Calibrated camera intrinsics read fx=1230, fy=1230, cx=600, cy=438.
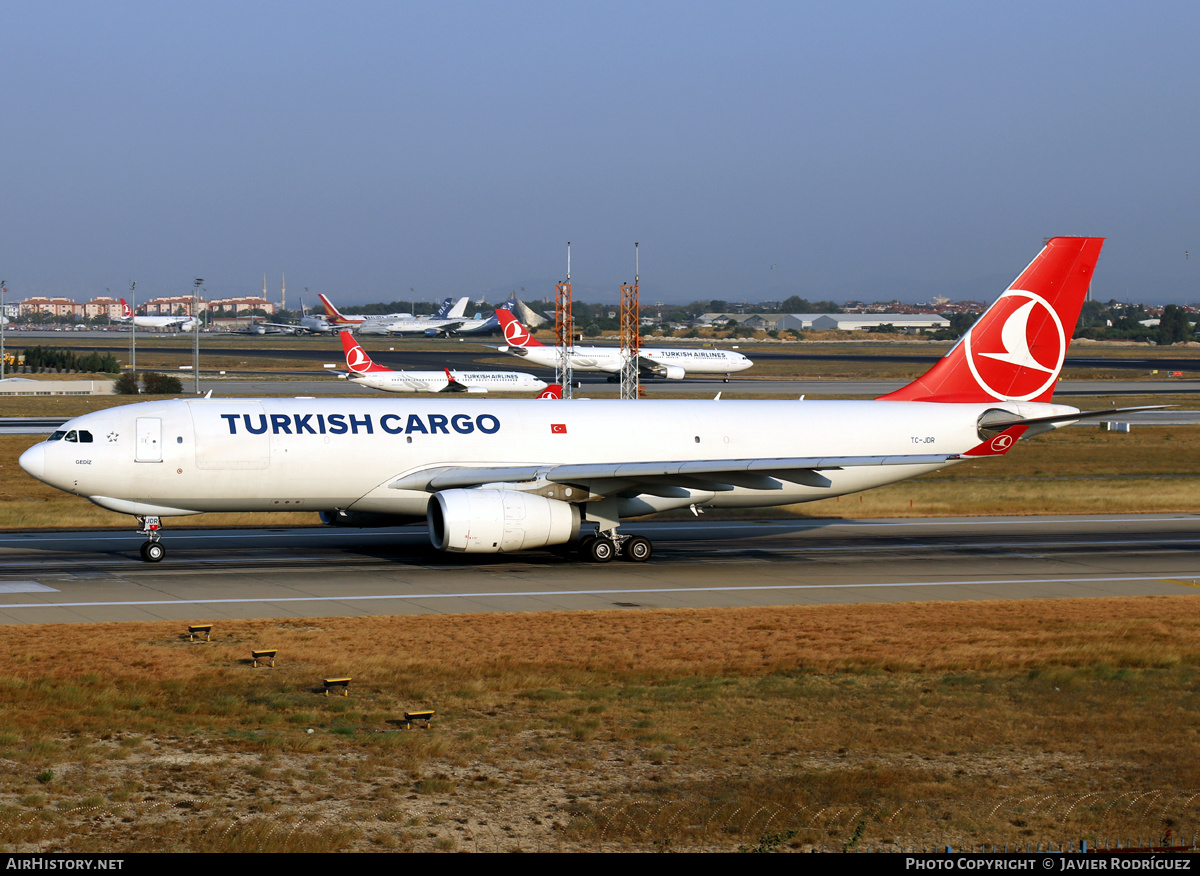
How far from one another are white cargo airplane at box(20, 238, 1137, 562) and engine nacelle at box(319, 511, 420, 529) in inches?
2.8

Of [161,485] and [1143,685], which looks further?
[161,485]

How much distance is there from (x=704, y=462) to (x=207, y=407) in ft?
43.6

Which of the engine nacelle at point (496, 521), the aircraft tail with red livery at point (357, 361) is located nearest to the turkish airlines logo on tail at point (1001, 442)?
the engine nacelle at point (496, 521)

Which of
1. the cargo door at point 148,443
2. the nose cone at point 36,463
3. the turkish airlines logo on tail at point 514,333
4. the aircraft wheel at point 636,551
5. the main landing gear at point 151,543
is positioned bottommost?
the aircraft wheel at point 636,551

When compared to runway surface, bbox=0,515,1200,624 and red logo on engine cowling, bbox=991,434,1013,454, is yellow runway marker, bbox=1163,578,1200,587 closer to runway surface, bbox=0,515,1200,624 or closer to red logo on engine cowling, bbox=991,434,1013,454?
runway surface, bbox=0,515,1200,624

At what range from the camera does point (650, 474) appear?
1259 inches

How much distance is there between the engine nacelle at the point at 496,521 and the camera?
99.5ft

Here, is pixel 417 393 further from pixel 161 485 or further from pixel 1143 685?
pixel 1143 685

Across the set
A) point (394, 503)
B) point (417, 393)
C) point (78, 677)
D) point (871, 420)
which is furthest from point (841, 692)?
point (417, 393)

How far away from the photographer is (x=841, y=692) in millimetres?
19453

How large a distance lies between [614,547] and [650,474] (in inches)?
121

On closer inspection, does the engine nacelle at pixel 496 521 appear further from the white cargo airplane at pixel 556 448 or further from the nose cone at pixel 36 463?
the nose cone at pixel 36 463

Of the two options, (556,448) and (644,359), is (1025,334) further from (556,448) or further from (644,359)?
(644,359)

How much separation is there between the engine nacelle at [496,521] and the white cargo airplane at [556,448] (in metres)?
0.04
